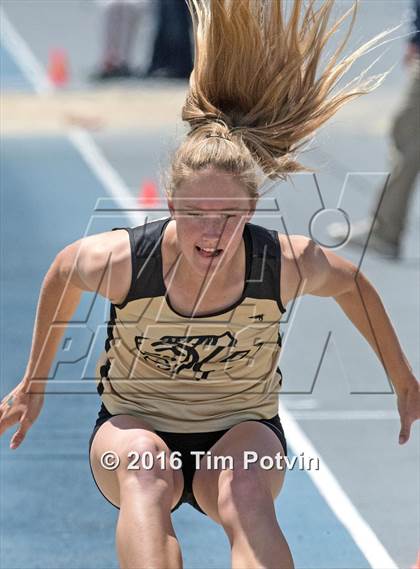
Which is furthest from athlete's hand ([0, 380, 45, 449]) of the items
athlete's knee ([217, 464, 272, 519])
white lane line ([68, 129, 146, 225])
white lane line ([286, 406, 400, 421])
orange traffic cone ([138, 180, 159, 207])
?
orange traffic cone ([138, 180, 159, 207])

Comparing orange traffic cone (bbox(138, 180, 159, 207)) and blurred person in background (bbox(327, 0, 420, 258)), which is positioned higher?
blurred person in background (bbox(327, 0, 420, 258))

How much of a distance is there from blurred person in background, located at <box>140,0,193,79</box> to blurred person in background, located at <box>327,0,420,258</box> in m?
6.64

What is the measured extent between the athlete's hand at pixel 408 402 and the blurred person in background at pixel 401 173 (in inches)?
171

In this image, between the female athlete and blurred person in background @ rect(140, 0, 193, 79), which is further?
blurred person in background @ rect(140, 0, 193, 79)

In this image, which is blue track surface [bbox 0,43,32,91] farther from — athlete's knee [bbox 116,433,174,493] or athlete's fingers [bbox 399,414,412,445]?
athlete's knee [bbox 116,433,174,493]

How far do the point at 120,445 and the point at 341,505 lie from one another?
170 centimetres

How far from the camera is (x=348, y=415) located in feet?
19.5

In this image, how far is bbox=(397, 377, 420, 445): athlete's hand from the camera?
3.94 metres

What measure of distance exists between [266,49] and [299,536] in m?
1.93

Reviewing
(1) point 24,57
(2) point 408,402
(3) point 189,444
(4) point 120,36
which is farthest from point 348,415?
(1) point 24,57

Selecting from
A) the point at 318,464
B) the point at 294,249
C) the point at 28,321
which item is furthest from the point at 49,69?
the point at 294,249

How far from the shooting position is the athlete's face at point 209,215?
11.5 feet

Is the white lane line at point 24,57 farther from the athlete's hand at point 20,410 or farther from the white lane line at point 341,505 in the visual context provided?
the athlete's hand at point 20,410

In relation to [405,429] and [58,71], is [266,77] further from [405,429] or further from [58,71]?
[58,71]
